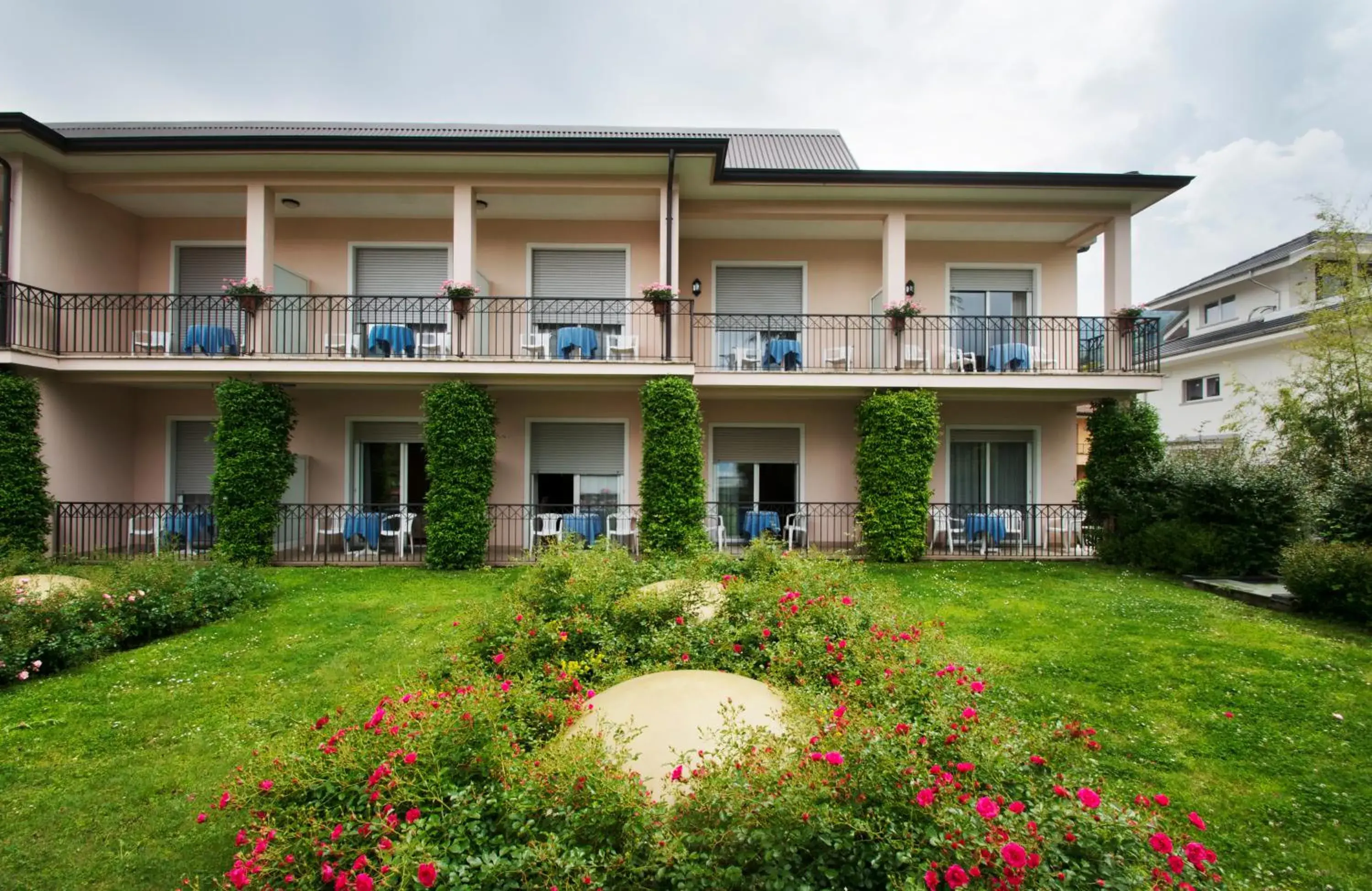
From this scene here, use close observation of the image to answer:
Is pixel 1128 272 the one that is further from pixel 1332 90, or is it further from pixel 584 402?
pixel 1332 90

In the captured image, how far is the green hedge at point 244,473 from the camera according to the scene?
966 cm

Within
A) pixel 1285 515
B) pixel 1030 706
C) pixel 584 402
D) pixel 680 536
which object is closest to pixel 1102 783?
pixel 1030 706

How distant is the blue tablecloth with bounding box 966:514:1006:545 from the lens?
1118 cm

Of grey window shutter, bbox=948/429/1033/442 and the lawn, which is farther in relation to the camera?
grey window shutter, bbox=948/429/1033/442

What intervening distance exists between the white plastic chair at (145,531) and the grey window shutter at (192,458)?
0.87 metres

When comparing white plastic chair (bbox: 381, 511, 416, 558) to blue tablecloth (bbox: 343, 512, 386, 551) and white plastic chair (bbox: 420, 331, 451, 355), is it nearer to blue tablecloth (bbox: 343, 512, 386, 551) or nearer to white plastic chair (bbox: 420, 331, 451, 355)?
blue tablecloth (bbox: 343, 512, 386, 551)

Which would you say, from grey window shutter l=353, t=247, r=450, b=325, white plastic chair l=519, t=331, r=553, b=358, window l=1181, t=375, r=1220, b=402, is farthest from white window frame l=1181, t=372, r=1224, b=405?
grey window shutter l=353, t=247, r=450, b=325

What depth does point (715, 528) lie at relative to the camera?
39.0 feet

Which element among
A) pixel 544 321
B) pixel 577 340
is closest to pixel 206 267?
pixel 544 321

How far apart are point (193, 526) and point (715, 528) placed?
9.04 meters

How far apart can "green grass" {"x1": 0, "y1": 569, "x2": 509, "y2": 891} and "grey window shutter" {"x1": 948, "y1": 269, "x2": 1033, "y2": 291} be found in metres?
11.1

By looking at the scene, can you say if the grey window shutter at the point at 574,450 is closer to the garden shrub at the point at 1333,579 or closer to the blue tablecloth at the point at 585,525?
the blue tablecloth at the point at 585,525

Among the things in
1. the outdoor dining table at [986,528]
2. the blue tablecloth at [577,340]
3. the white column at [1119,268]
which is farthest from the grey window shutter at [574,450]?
the white column at [1119,268]

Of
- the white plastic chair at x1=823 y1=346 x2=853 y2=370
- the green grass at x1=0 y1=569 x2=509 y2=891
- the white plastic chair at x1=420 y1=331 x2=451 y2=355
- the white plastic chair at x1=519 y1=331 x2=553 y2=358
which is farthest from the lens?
the white plastic chair at x1=823 y1=346 x2=853 y2=370
